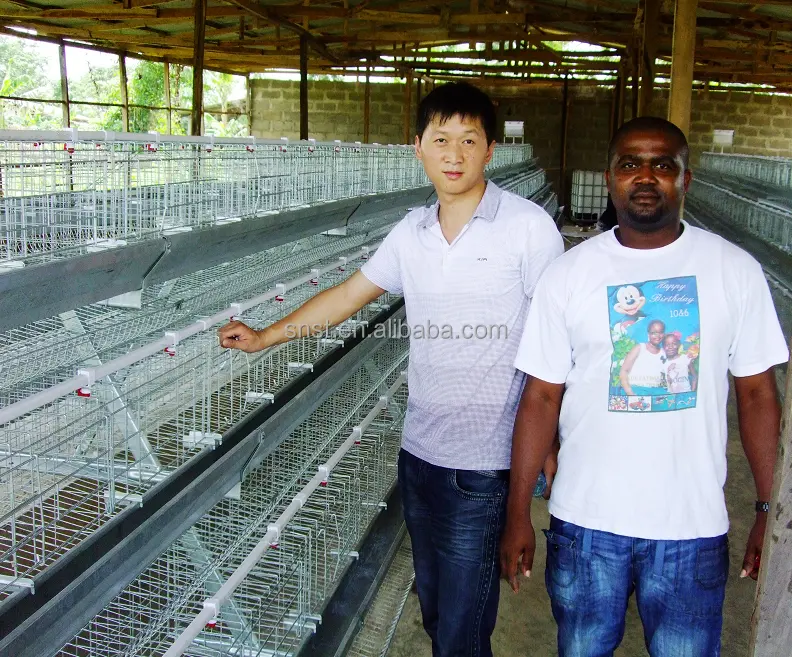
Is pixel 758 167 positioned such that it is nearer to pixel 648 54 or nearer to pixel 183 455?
pixel 648 54

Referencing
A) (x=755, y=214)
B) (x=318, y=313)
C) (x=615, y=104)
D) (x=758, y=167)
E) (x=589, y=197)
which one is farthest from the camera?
(x=615, y=104)

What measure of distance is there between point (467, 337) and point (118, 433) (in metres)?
1.57

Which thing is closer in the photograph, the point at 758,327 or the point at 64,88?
the point at 758,327

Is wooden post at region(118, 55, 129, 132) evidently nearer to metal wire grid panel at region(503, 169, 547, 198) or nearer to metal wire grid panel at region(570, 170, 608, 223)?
metal wire grid panel at region(503, 169, 547, 198)

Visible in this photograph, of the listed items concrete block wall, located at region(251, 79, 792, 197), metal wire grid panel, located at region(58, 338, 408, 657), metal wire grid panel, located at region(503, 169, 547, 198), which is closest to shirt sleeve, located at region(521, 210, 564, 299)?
metal wire grid panel, located at region(58, 338, 408, 657)

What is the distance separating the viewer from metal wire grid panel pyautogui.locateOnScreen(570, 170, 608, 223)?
49.6ft

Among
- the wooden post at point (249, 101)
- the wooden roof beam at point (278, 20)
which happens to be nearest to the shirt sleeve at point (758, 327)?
the wooden roof beam at point (278, 20)

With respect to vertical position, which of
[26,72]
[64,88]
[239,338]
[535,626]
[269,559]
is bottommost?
[535,626]

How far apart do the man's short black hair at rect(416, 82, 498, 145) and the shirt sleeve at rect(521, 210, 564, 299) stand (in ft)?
0.75

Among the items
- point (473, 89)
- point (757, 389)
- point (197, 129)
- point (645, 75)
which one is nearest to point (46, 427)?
point (473, 89)

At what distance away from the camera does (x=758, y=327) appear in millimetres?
1443

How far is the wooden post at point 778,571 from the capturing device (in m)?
1.08

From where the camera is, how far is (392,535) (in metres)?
2.93

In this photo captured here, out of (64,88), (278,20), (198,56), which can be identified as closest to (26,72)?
(64,88)
